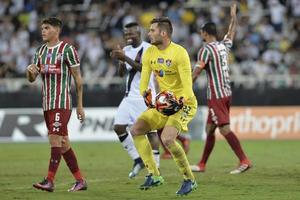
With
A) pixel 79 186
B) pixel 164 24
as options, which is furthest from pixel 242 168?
pixel 164 24

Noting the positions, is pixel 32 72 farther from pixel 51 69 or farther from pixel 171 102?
pixel 171 102

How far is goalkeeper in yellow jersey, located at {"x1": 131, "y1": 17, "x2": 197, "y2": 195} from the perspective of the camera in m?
11.1

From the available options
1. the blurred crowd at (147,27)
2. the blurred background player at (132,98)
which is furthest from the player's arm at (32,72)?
the blurred crowd at (147,27)

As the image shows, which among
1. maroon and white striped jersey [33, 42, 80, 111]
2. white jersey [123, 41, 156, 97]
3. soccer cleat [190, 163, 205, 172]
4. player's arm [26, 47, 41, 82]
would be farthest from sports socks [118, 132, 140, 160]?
player's arm [26, 47, 41, 82]

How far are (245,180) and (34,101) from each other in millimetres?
Result: 11055

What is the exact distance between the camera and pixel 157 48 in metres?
11.5

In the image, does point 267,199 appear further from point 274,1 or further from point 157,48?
point 274,1

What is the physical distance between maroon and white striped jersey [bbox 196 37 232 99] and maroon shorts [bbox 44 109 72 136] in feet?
11.2

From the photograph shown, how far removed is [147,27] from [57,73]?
15005mm

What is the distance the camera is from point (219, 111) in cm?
1429

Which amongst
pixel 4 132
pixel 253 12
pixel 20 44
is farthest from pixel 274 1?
pixel 4 132

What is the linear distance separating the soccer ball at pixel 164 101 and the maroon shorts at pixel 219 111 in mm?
3216

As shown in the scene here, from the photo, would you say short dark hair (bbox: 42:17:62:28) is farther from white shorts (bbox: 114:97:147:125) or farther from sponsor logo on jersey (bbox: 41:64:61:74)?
white shorts (bbox: 114:97:147:125)

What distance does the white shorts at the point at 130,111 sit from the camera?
45.6 feet
